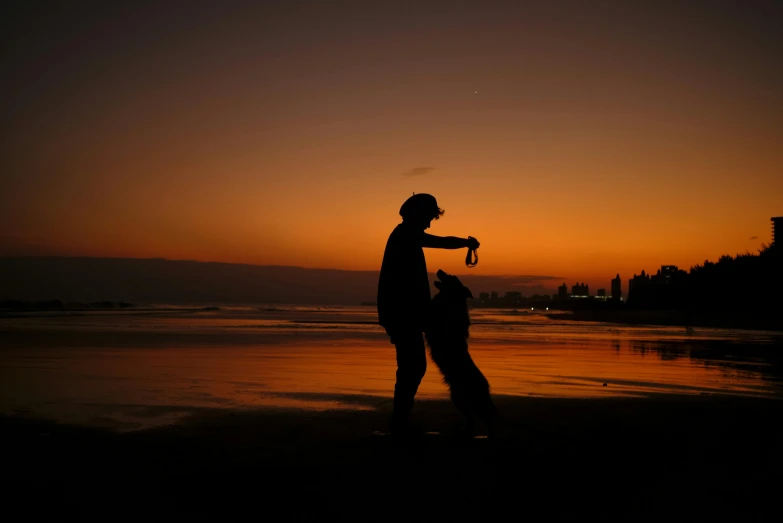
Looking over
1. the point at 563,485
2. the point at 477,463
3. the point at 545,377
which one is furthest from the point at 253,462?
the point at 545,377

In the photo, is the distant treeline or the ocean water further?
the distant treeline

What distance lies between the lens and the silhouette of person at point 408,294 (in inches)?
207

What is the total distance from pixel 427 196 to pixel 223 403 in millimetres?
3007

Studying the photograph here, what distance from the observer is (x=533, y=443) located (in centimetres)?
481

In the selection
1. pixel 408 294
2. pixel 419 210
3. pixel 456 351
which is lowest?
pixel 456 351

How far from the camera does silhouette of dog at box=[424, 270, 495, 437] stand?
523 cm

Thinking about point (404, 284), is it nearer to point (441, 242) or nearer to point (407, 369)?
point (441, 242)

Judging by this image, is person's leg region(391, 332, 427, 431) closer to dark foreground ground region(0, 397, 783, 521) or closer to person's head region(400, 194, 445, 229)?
dark foreground ground region(0, 397, 783, 521)

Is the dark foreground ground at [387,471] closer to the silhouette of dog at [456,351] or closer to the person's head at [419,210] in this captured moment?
the silhouette of dog at [456,351]

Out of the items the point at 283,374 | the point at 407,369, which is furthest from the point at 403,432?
the point at 283,374

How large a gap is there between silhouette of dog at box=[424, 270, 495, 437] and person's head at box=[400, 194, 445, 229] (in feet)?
1.56

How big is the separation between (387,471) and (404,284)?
178 centimetres

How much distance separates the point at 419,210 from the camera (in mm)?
5562

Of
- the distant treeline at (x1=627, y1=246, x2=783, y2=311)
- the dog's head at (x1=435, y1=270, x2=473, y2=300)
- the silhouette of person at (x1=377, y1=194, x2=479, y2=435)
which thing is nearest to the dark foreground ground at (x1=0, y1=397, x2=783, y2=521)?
the silhouette of person at (x1=377, y1=194, x2=479, y2=435)
